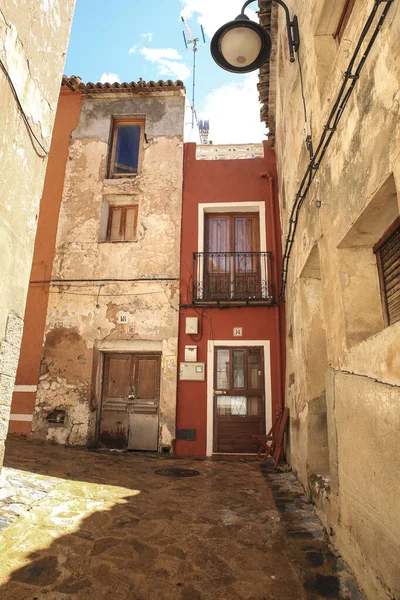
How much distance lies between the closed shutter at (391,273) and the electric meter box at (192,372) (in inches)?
210

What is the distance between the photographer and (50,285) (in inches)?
348

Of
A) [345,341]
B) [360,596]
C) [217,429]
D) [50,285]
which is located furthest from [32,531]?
[50,285]

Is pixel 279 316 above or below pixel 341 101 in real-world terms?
below

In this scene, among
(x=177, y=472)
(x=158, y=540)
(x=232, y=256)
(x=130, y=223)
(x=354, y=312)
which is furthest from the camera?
(x=130, y=223)

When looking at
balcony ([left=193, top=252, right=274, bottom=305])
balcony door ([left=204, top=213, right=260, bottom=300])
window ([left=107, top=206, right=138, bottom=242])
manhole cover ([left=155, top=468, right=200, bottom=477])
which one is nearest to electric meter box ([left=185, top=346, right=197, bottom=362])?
balcony ([left=193, top=252, right=274, bottom=305])

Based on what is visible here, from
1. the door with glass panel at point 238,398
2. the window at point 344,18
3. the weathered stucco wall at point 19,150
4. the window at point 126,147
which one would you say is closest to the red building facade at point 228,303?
the door with glass panel at point 238,398

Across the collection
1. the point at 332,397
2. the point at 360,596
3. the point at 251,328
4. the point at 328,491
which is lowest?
the point at 360,596

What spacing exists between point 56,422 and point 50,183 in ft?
18.9

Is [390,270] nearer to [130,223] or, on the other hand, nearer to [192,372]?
[192,372]

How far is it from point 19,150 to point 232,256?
606 centimetres

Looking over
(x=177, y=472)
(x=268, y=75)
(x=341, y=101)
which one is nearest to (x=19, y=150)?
(x=341, y=101)

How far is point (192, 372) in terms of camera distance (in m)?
8.00

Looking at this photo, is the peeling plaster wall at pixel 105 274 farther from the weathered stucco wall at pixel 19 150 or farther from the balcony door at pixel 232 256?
the weathered stucco wall at pixel 19 150

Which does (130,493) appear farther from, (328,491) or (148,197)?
(148,197)
